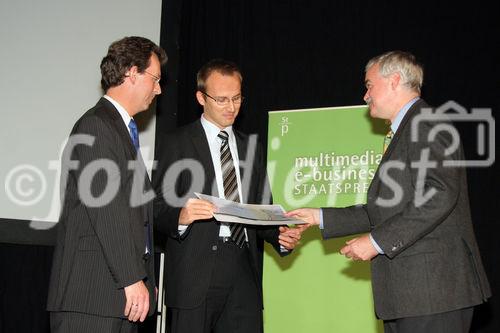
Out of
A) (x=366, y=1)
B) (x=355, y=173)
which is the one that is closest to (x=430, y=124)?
(x=355, y=173)

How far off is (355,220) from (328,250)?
140 cm

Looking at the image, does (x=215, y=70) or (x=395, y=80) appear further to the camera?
(x=215, y=70)

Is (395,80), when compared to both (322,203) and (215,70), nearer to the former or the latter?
(215,70)

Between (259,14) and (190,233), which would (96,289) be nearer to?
(190,233)

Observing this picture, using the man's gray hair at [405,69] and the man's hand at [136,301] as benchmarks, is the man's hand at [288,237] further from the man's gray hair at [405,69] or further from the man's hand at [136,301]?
the man's hand at [136,301]

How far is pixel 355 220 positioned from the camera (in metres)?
3.12

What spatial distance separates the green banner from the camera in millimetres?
4345

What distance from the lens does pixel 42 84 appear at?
419 cm

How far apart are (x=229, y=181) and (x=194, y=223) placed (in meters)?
0.34

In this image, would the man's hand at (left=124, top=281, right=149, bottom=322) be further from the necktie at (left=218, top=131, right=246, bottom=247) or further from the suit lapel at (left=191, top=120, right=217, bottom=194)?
the suit lapel at (left=191, top=120, right=217, bottom=194)

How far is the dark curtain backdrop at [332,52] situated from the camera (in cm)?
457

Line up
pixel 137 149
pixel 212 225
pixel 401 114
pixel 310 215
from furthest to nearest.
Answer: pixel 310 215
pixel 212 225
pixel 401 114
pixel 137 149

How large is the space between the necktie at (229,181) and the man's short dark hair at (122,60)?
824 mm

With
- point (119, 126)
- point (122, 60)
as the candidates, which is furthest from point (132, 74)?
point (119, 126)
